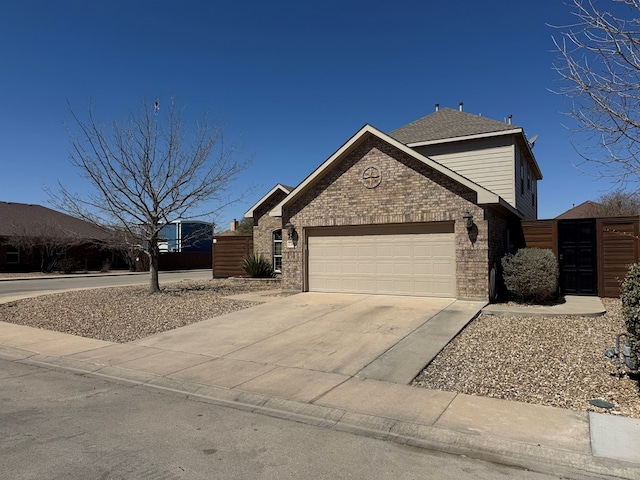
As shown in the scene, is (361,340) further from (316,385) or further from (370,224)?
(370,224)

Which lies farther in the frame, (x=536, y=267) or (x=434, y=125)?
(x=434, y=125)

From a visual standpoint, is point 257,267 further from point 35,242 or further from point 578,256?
point 35,242

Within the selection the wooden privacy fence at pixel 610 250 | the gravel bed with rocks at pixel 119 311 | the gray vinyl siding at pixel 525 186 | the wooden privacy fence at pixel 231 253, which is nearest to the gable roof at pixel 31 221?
the wooden privacy fence at pixel 231 253

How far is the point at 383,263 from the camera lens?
14031 millimetres

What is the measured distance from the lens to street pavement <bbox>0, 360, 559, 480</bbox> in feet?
12.7

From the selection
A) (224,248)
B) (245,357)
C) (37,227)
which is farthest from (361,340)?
(37,227)

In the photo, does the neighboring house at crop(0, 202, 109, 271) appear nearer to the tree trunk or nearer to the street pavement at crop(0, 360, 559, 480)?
the tree trunk

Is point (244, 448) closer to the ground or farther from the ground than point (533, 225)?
closer to the ground

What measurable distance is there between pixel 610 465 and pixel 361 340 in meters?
5.05

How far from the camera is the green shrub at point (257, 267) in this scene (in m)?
21.6

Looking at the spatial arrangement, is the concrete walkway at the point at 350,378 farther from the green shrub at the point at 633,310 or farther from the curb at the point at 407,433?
the green shrub at the point at 633,310

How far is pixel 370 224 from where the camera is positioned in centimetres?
1404

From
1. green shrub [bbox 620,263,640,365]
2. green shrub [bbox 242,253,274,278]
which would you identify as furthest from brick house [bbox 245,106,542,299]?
green shrub [bbox 620,263,640,365]

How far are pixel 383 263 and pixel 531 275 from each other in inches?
164
